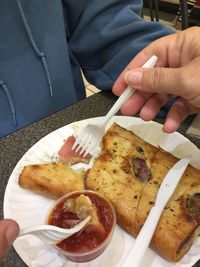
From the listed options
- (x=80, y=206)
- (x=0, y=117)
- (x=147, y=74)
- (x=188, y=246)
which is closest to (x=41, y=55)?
(x=0, y=117)

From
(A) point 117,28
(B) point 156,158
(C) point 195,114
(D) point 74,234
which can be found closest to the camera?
(D) point 74,234

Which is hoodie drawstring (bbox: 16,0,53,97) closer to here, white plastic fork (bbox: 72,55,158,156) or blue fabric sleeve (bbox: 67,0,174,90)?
blue fabric sleeve (bbox: 67,0,174,90)

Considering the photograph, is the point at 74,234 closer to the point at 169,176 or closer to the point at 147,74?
the point at 169,176

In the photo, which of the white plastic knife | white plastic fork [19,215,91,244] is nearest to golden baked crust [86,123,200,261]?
the white plastic knife

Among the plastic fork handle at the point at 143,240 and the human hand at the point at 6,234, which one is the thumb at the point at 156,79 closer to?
the plastic fork handle at the point at 143,240

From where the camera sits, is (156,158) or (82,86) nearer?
(156,158)

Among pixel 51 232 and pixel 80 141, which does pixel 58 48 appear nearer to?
pixel 80 141
